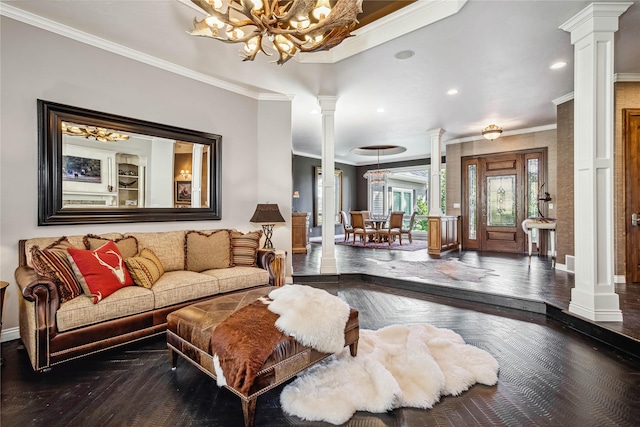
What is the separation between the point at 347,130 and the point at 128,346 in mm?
5950

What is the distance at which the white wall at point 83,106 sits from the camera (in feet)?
8.86

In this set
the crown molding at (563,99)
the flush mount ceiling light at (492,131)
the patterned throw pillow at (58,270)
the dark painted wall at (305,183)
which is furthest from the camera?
the dark painted wall at (305,183)

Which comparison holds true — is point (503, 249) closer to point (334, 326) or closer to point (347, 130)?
point (347, 130)

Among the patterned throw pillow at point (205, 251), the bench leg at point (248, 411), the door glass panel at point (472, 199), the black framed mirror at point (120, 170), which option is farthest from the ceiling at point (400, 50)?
the bench leg at point (248, 411)

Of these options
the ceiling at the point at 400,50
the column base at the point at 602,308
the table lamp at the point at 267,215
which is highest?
the ceiling at the point at 400,50

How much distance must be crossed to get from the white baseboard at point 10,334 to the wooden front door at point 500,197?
328 inches

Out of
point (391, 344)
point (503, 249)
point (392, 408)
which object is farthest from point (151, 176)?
point (503, 249)

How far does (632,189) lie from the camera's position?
164 inches

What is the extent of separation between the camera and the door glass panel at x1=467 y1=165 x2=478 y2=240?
7.69m

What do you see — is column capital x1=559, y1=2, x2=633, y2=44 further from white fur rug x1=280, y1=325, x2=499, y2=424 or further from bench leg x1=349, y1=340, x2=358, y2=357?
bench leg x1=349, y1=340, x2=358, y2=357

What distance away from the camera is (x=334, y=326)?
6.61 feet

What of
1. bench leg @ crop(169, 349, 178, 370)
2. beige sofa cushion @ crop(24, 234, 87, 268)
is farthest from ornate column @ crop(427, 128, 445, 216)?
beige sofa cushion @ crop(24, 234, 87, 268)

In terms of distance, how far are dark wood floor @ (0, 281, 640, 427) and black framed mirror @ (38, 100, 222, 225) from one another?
141cm

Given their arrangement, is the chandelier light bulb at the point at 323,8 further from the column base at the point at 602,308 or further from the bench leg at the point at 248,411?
the column base at the point at 602,308
